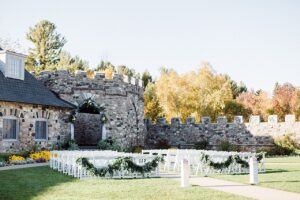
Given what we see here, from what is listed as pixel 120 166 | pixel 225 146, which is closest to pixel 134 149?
pixel 225 146

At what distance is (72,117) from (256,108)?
33.6 metres

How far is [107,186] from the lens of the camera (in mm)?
14266

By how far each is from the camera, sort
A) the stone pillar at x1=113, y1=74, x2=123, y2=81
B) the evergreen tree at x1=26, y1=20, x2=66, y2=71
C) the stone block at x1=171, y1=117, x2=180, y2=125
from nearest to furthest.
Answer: the stone pillar at x1=113, y1=74, x2=123, y2=81 < the stone block at x1=171, y1=117, x2=180, y2=125 < the evergreen tree at x1=26, y1=20, x2=66, y2=71

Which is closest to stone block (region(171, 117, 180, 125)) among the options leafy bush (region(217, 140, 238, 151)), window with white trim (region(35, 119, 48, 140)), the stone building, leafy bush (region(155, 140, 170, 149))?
leafy bush (region(155, 140, 170, 149))

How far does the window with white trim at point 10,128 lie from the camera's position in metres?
24.2

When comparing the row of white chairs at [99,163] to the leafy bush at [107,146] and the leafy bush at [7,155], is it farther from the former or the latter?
the leafy bush at [107,146]

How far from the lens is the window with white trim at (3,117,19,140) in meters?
24.2

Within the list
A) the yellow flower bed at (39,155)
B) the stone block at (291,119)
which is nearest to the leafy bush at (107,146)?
the yellow flower bed at (39,155)

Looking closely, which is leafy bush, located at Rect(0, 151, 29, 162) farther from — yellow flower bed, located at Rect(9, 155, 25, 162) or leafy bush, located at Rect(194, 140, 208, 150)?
leafy bush, located at Rect(194, 140, 208, 150)

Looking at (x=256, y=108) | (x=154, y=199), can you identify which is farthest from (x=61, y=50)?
(x=154, y=199)

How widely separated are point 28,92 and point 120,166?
10711 mm

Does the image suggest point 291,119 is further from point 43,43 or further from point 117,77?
point 43,43

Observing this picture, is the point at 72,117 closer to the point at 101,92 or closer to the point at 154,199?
the point at 101,92

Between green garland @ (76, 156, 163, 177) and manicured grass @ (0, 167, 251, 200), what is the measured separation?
2.48ft
